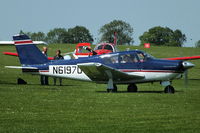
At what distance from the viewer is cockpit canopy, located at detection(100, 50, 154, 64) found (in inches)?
800

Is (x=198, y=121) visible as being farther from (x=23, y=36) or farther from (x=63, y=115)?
(x=23, y=36)

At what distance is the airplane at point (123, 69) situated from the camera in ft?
65.4

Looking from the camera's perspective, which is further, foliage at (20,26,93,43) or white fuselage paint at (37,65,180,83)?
foliage at (20,26,93,43)

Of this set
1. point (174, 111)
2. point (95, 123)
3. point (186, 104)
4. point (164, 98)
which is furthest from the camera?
point (164, 98)

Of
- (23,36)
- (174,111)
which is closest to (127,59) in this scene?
(23,36)

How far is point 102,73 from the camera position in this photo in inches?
803

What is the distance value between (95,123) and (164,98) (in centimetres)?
611

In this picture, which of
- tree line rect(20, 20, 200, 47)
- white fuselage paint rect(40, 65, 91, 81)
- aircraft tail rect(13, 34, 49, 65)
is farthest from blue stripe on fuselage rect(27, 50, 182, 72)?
tree line rect(20, 20, 200, 47)

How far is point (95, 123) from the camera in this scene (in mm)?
11742

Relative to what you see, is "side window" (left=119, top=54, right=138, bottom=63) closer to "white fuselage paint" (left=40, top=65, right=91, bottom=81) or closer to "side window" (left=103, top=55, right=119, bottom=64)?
"side window" (left=103, top=55, right=119, bottom=64)

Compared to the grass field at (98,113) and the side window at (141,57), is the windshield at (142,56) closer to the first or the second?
the side window at (141,57)

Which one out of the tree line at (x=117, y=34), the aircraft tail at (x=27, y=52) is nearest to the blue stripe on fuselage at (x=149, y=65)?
the aircraft tail at (x=27, y=52)

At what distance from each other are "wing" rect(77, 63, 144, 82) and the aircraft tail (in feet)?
9.03

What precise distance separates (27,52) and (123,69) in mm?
4493
